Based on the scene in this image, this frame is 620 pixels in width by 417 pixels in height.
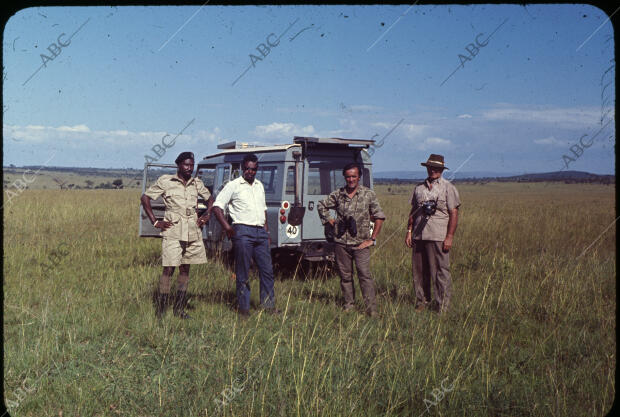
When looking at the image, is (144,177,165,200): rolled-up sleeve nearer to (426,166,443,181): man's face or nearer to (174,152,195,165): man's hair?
(174,152,195,165): man's hair

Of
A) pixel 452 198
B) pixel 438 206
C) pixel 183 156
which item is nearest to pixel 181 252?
pixel 183 156

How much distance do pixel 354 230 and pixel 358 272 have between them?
0.54 meters

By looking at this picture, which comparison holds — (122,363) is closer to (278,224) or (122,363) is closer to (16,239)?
(278,224)

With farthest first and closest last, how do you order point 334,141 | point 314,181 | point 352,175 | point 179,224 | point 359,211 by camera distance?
point 314,181 → point 334,141 → point 359,211 → point 352,175 → point 179,224

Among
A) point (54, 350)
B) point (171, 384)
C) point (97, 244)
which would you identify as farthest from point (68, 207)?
point (171, 384)

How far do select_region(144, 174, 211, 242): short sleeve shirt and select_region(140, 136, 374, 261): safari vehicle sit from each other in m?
2.03

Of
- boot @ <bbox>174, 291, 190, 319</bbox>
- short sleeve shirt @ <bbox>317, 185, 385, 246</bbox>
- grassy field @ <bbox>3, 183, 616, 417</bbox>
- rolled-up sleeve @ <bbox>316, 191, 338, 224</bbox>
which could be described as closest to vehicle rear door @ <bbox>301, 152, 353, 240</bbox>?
grassy field @ <bbox>3, 183, 616, 417</bbox>

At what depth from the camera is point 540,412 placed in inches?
144

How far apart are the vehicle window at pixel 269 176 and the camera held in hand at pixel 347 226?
221 centimetres

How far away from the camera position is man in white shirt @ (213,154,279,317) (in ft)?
20.0

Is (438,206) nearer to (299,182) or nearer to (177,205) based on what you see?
(299,182)

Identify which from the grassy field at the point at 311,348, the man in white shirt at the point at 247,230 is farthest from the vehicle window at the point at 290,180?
the man in white shirt at the point at 247,230

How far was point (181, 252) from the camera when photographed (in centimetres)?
601

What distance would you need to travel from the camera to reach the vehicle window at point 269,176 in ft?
27.0
